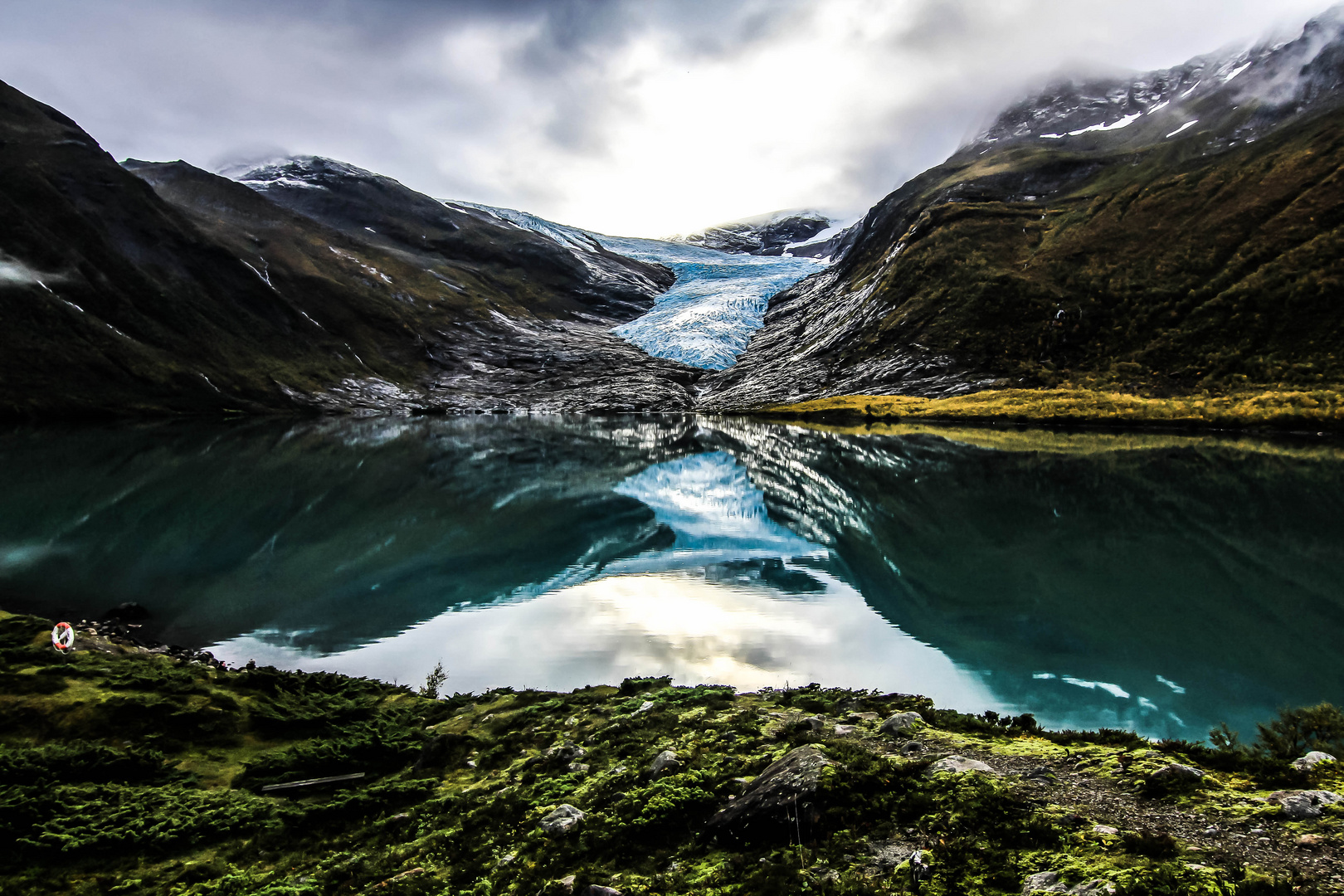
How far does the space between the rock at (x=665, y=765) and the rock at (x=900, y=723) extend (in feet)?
9.49

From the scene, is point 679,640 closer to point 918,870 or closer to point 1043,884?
point 918,870

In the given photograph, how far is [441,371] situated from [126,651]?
132 m

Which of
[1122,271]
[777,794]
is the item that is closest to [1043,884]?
[777,794]

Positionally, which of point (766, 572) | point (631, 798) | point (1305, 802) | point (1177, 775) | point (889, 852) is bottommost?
point (631, 798)

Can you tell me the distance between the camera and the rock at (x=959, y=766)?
6879 mm

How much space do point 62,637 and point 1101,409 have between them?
80246 mm

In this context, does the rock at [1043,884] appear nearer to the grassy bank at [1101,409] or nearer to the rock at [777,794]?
the rock at [777,794]

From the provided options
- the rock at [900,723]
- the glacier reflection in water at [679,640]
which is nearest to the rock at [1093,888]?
the rock at [900,723]

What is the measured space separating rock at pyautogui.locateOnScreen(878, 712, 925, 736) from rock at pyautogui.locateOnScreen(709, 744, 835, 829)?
2010 millimetres

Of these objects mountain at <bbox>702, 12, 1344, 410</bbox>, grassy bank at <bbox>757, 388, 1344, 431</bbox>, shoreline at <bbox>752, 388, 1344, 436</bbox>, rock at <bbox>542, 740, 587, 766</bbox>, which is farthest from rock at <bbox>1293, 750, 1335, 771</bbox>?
mountain at <bbox>702, 12, 1344, 410</bbox>

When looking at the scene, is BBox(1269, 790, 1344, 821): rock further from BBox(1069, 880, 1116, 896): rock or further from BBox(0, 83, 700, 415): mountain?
BBox(0, 83, 700, 415): mountain

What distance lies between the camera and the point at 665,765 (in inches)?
324

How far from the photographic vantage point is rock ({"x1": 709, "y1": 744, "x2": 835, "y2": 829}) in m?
6.39

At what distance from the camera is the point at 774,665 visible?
14.1 metres
